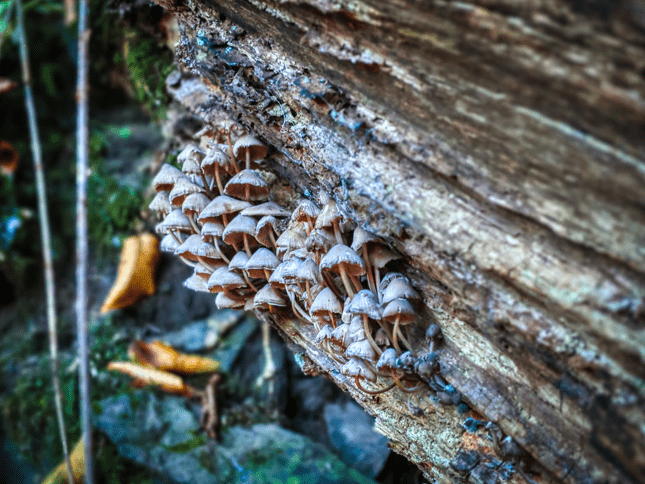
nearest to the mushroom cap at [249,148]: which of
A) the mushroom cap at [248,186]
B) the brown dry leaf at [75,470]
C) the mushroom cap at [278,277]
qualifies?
the mushroom cap at [248,186]

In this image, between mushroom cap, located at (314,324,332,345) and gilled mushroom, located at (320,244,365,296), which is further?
mushroom cap, located at (314,324,332,345)

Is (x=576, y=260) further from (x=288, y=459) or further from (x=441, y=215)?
(x=288, y=459)

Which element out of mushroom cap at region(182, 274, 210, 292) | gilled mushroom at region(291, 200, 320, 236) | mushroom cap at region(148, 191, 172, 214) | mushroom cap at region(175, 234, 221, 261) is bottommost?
mushroom cap at region(182, 274, 210, 292)

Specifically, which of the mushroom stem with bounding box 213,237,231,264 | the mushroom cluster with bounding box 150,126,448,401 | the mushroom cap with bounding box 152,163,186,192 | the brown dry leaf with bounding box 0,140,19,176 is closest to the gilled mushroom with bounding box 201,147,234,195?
the mushroom cluster with bounding box 150,126,448,401

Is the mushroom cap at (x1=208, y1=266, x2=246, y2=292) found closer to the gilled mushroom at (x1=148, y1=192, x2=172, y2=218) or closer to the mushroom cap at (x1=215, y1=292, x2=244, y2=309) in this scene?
the mushroom cap at (x1=215, y1=292, x2=244, y2=309)

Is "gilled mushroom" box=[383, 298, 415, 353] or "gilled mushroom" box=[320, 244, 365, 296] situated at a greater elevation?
"gilled mushroom" box=[320, 244, 365, 296]

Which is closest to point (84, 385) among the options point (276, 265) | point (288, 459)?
point (276, 265)

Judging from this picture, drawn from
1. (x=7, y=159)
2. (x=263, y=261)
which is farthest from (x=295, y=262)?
(x=7, y=159)
